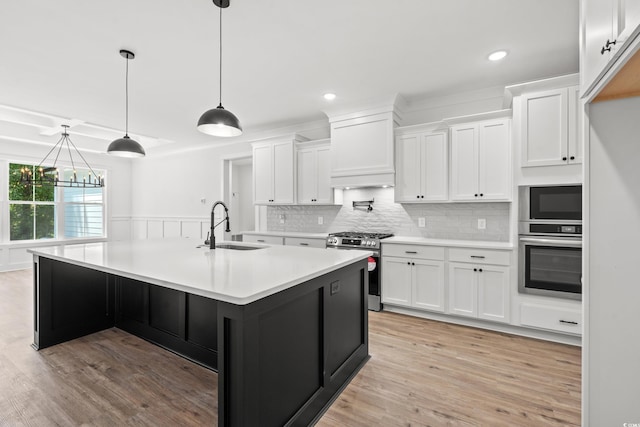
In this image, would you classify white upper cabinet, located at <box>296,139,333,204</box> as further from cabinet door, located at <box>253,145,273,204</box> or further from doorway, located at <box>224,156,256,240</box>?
Result: doorway, located at <box>224,156,256,240</box>

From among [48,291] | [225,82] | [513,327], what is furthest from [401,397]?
[225,82]

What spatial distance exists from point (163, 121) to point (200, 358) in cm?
396

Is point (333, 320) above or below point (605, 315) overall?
below

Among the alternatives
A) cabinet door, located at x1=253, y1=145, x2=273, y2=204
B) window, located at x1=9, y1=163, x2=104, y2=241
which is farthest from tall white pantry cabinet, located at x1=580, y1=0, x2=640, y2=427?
window, located at x1=9, y1=163, x2=104, y2=241

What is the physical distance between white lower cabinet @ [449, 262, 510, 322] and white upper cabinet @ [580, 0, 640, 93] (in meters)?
2.20

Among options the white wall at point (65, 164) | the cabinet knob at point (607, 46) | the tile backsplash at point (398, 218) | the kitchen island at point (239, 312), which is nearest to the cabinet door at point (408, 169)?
the tile backsplash at point (398, 218)

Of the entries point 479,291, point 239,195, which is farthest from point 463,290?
point 239,195

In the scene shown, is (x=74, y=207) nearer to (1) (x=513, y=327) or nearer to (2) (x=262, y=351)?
(2) (x=262, y=351)

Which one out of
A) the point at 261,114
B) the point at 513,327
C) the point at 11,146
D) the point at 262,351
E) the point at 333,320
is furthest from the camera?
the point at 11,146

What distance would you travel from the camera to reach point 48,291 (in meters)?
2.72

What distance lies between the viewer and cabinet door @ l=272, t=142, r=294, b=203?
15.6 ft

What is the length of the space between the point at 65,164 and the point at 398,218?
7316mm

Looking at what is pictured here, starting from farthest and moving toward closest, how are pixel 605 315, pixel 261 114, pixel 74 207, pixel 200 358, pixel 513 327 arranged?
pixel 74 207, pixel 261 114, pixel 513 327, pixel 200 358, pixel 605 315

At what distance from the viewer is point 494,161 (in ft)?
10.8
